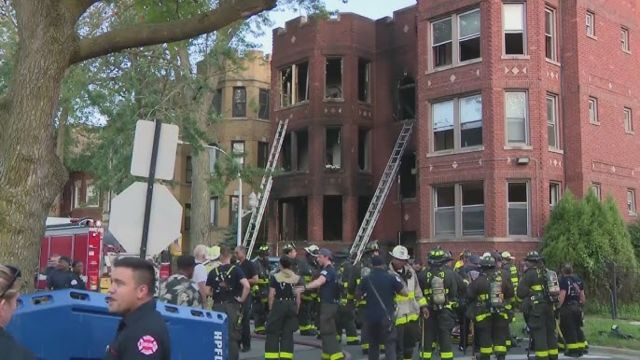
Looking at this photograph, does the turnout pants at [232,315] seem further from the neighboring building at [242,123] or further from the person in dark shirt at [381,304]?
the neighboring building at [242,123]

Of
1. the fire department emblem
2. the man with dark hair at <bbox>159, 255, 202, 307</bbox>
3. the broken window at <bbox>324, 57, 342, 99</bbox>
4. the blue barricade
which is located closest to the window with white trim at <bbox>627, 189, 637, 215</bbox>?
the broken window at <bbox>324, 57, 342, 99</bbox>

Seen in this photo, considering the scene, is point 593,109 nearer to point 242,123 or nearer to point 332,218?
point 332,218

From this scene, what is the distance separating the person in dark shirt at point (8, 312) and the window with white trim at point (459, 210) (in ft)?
67.2

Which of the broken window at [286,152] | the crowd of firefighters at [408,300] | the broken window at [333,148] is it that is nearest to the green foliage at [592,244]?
the crowd of firefighters at [408,300]

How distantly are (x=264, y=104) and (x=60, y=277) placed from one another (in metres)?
24.3

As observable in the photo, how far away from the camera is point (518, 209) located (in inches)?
892

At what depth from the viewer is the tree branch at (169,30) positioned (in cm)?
802

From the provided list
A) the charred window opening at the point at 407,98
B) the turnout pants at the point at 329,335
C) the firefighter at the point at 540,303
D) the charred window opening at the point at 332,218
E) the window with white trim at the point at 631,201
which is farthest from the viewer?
the charred window opening at the point at 332,218

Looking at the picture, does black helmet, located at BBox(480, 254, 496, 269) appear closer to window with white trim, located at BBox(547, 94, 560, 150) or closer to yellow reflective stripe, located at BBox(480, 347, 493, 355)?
yellow reflective stripe, located at BBox(480, 347, 493, 355)

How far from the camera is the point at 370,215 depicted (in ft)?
89.8

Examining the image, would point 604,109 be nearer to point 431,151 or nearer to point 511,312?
point 431,151

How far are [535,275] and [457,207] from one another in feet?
38.8

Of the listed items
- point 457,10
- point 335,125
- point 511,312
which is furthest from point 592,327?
point 335,125

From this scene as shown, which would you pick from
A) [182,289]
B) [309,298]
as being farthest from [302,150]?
[182,289]
